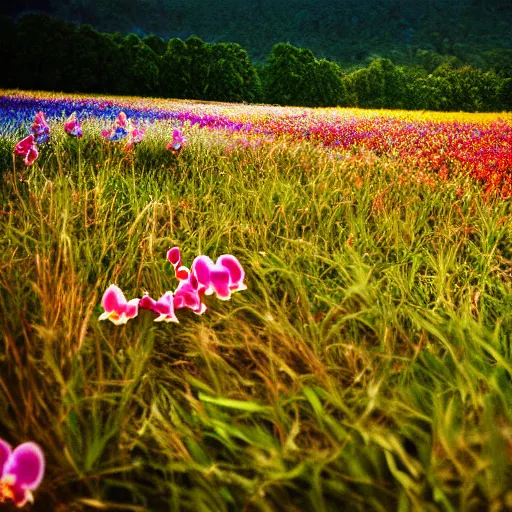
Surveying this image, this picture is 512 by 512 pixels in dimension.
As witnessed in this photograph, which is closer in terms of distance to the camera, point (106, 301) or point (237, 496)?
point (237, 496)

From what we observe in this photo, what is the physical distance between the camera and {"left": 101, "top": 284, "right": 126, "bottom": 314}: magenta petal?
117 cm

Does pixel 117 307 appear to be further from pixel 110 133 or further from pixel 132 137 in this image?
pixel 110 133

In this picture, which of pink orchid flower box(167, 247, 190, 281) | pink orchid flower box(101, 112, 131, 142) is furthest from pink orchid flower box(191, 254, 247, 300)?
pink orchid flower box(101, 112, 131, 142)

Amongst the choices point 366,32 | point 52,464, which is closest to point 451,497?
point 52,464

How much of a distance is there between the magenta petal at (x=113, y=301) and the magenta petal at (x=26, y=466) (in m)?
0.47

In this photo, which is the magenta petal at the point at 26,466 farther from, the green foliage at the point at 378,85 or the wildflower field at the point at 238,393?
the green foliage at the point at 378,85

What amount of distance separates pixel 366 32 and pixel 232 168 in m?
77.2

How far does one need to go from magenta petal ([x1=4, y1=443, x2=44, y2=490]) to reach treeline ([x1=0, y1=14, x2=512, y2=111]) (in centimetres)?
2172

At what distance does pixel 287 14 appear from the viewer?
249 feet

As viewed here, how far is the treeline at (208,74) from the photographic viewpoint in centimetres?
1936

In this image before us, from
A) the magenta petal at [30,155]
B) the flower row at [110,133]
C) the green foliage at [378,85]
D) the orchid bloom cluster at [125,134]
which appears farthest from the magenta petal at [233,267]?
the green foliage at [378,85]

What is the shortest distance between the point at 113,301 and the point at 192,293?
8.3 inches

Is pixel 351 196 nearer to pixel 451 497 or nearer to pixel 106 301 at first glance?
pixel 106 301

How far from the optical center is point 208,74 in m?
26.3
